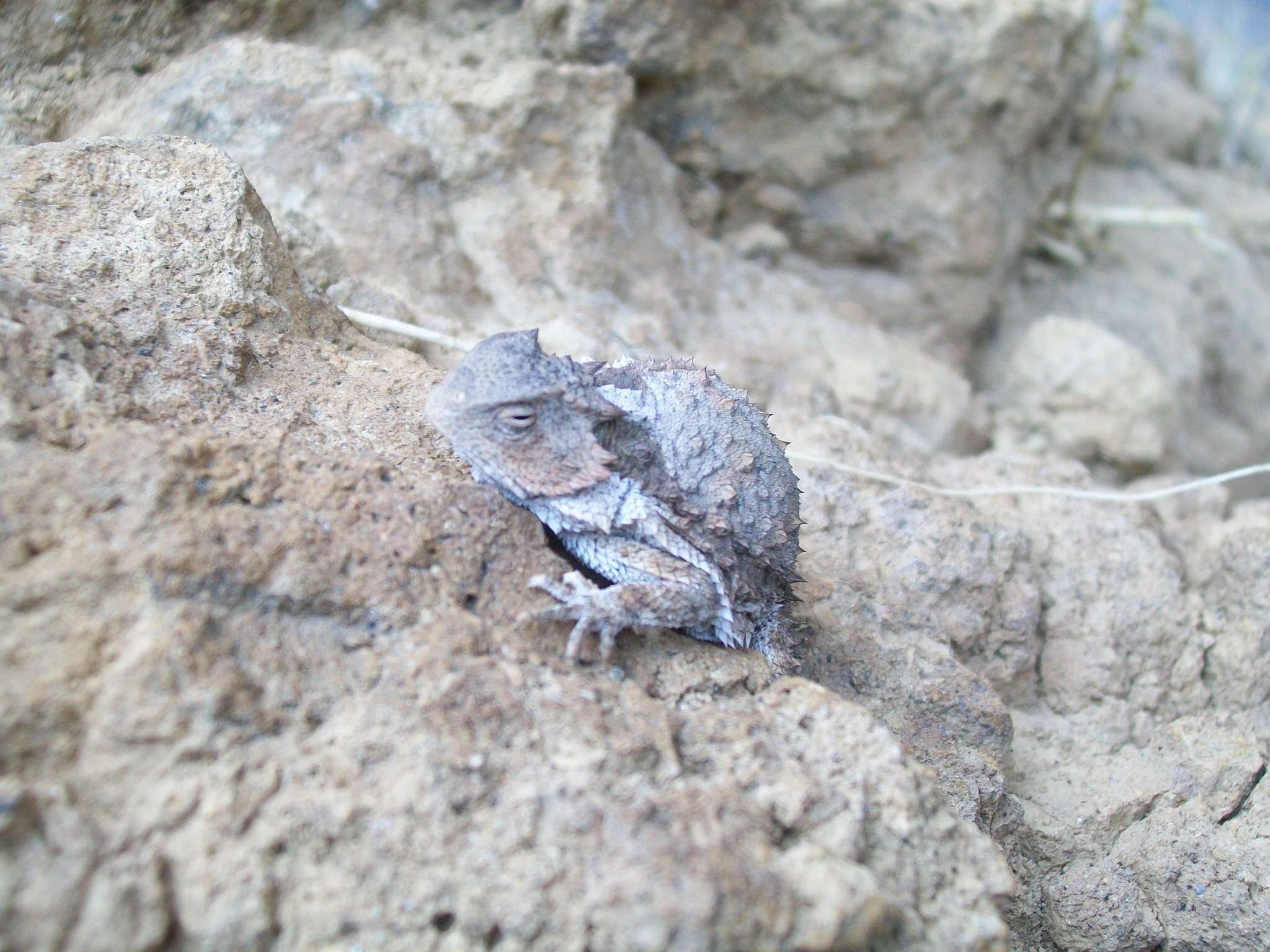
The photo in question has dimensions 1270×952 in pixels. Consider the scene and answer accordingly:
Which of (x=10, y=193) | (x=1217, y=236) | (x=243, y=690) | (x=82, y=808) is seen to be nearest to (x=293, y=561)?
(x=243, y=690)

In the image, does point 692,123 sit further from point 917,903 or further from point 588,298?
point 917,903

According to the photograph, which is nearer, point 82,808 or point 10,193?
point 82,808

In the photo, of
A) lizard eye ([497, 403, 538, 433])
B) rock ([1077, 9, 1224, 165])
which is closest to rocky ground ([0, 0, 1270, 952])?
lizard eye ([497, 403, 538, 433])

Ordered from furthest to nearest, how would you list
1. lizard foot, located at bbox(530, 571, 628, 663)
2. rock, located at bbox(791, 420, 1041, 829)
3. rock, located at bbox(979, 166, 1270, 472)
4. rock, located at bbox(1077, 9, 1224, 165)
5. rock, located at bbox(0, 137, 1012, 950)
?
rock, located at bbox(1077, 9, 1224, 165) → rock, located at bbox(979, 166, 1270, 472) → rock, located at bbox(791, 420, 1041, 829) → lizard foot, located at bbox(530, 571, 628, 663) → rock, located at bbox(0, 137, 1012, 950)

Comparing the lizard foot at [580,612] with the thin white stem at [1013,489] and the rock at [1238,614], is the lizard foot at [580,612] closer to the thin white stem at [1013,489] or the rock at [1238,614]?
the thin white stem at [1013,489]

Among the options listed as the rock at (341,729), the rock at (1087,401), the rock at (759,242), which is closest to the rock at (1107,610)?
the rock at (1087,401)

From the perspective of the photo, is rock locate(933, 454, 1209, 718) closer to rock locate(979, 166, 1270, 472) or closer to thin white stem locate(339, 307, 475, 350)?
thin white stem locate(339, 307, 475, 350)

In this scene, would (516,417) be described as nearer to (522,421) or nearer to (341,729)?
(522,421)

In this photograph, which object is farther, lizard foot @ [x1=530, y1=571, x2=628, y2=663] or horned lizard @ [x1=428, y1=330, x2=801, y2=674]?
horned lizard @ [x1=428, y1=330, x2=801, y2=674]
